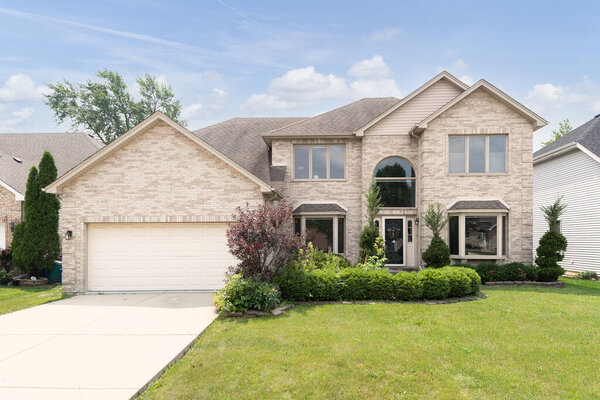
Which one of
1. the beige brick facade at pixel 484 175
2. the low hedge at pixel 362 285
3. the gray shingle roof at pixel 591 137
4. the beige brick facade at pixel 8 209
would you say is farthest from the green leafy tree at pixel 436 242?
the beige brick facade at pixel 8 209

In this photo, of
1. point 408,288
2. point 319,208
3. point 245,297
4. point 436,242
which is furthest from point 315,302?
point 436,242

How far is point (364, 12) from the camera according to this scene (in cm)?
1322

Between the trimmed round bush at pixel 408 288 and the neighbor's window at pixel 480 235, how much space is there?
4813 mm

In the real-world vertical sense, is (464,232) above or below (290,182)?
below

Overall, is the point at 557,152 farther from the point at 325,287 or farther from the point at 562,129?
the point at 562,129

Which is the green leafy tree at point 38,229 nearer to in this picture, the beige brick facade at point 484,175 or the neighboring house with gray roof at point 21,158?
the neighboring house with gray roof at point 21,158

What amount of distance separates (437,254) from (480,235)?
2.30 metres

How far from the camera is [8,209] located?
14781mm

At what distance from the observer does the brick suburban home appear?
1101 centimetres

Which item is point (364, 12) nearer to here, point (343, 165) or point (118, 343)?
point (343, 165)

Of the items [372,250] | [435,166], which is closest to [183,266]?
[372,250]

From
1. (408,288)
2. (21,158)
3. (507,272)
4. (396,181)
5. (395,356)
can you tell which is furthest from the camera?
(21,158)

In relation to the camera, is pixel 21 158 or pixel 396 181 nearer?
pixel 396 181

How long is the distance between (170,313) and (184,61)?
12.9 metres
